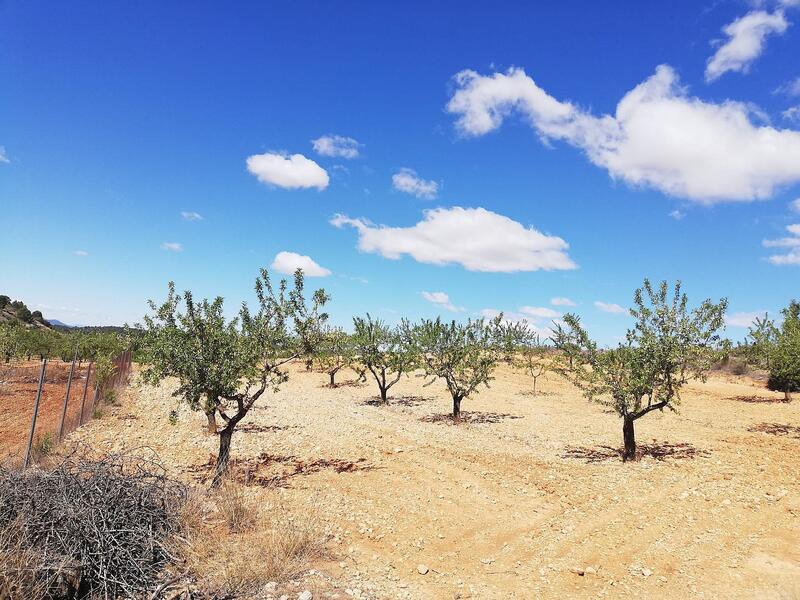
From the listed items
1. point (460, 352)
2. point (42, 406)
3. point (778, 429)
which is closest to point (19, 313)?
point (42, 406)

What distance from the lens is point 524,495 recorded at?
11367mm

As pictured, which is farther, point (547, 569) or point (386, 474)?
point (386, 474)

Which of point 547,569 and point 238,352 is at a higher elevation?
point 238,352

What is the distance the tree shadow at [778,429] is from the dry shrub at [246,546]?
19.6m

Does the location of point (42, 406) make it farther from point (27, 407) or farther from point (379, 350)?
point (379, 350)

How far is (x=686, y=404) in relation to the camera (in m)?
28.7

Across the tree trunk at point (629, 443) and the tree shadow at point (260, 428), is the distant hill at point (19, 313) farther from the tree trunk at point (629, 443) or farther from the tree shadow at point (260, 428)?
the tree trunk at point (629, 443)

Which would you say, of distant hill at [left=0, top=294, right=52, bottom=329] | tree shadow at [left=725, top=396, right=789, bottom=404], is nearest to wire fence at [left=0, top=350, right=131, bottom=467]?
tree shadow at [left=725, top=396, right=789, bottom=404]

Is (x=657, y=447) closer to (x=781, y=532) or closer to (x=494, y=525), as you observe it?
(x=781, y=532)

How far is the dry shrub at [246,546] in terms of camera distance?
6723mm

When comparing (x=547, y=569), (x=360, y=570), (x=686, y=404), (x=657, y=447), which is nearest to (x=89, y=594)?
(x=360, y=570)

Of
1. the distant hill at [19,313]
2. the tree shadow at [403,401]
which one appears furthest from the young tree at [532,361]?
the distant hill at [19,313]

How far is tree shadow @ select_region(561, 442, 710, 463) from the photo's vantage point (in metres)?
14.7

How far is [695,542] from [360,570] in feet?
20.3
